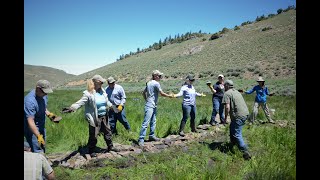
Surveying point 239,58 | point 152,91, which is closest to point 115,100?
point 152,91

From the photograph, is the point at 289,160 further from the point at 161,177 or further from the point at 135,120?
the point at 135,120

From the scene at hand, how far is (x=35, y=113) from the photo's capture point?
4.69 metres

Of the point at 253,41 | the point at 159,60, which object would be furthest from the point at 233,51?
the point at 159,60

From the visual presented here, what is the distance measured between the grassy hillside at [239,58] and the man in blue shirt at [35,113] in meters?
31.8

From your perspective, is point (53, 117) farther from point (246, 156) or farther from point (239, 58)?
point (239, 58)

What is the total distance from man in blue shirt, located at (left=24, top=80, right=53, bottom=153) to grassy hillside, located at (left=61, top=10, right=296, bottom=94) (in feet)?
104

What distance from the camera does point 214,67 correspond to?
169 feet

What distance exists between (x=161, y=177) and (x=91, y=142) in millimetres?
2121

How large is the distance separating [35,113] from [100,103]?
1784mm

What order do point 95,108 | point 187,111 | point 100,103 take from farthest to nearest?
point 187,111
point 100,103
point 95,108

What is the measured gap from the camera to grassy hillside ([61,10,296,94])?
135 ft

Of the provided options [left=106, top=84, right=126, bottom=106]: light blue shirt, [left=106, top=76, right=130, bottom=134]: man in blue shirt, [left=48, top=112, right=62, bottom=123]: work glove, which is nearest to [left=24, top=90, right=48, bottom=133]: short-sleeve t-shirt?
[left=48, top=112, right=62, bottom=123]: work glove

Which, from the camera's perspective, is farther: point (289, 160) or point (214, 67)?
point (214, 67)
